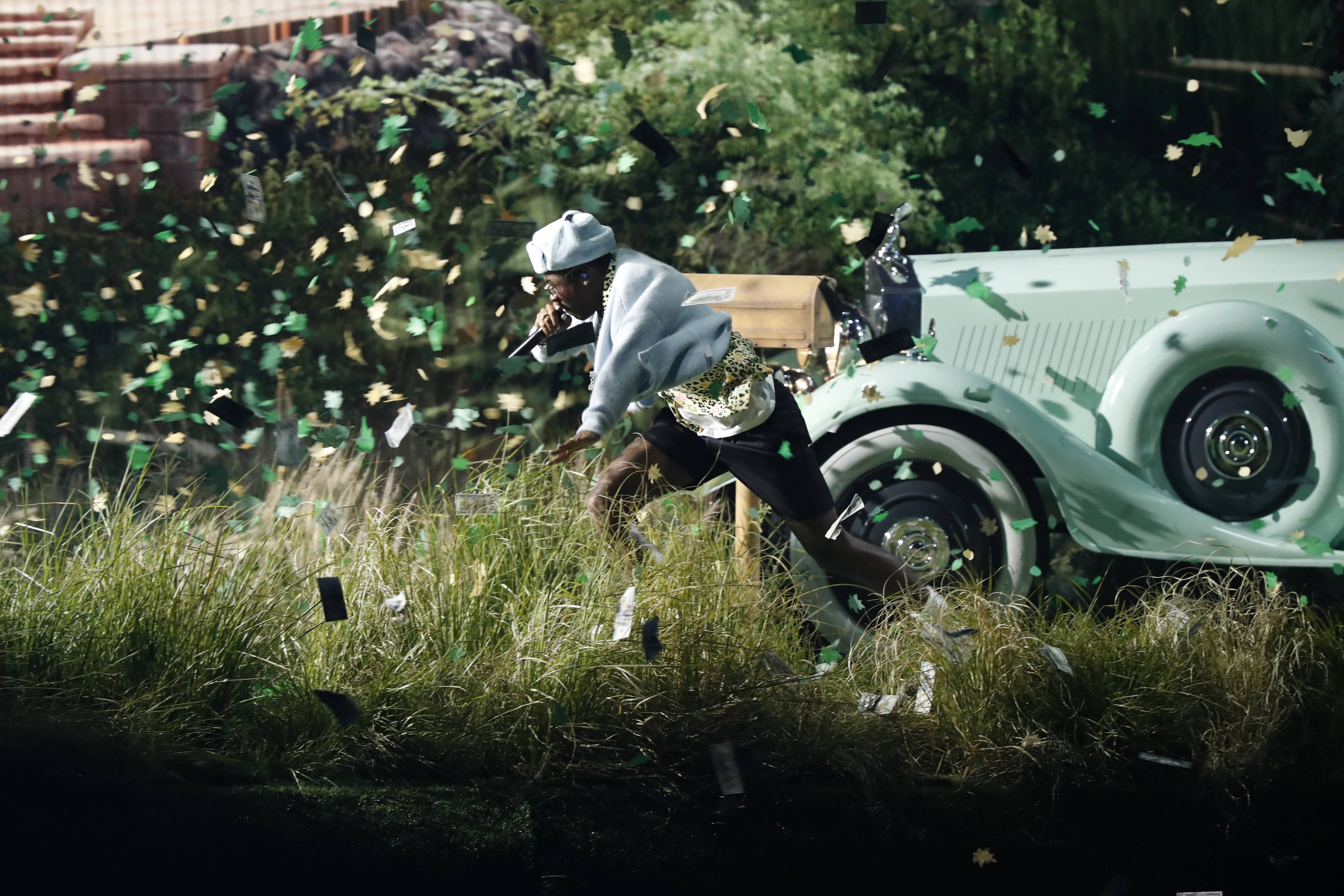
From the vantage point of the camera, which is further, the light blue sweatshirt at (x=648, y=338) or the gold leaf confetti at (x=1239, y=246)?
the gold leaf confetti at (x=1239, y=246)

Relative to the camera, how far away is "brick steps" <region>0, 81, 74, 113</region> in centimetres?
344

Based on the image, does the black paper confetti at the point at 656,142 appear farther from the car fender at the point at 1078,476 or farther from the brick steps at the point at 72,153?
the brick steps at the point at 72,153

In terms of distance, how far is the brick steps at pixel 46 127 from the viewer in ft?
11.3

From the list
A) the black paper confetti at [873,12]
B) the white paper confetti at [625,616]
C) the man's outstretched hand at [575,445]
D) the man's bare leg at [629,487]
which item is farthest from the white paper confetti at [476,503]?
the black paper confetti at [873,12]

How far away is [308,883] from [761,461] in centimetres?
144

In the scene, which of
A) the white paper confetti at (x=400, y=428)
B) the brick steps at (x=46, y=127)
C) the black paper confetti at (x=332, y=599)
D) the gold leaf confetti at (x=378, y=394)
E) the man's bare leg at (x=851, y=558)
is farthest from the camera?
the gold leaf confetti at (x=378, y=394)

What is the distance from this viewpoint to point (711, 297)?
10.2 ft

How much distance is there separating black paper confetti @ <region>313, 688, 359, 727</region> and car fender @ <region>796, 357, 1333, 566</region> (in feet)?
4.50

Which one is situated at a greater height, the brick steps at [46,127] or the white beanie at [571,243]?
the brick steps at [46,127]

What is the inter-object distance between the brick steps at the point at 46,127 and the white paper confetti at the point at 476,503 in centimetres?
159

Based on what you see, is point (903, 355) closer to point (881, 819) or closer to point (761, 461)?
point (761, 461)

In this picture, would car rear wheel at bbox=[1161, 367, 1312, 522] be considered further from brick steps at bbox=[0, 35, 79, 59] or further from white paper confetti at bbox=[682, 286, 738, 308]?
brick steps at bbox=[0, 35, 79, 59]

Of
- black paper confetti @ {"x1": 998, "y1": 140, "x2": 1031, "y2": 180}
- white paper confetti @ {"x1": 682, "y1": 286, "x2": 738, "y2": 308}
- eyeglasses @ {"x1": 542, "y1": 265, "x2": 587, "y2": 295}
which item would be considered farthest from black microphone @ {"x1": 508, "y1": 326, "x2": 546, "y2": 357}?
black paper confetti @ {"x1": 998, "y1": 140, "x2": 1031, "y2": 180}

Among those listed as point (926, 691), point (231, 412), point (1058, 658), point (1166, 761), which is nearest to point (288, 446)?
point (231, 412)
